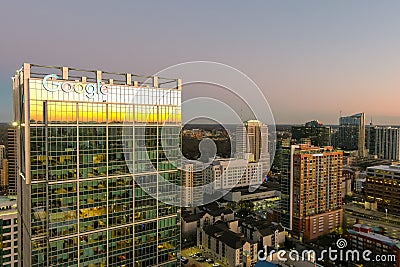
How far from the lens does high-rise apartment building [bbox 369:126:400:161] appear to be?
1916 centimetres

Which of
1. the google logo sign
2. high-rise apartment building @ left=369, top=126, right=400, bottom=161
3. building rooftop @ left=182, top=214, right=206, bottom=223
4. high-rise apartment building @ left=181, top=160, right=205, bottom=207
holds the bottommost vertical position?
building rooftop @ left=182, top=214, right=206, bottom=223

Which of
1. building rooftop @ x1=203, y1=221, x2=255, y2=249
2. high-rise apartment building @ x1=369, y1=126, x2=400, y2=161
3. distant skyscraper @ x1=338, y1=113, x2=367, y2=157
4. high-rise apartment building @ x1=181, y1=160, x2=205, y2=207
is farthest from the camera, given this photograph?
distant skyscraper @ x1=338, y1=113, x2=367, y2=157

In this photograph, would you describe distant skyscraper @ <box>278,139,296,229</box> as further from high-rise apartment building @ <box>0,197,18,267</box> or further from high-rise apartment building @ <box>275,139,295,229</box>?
high-rise apartment building @ <box>0,197,18,267</box>

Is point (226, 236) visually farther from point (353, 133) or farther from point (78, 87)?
point (353, 133)

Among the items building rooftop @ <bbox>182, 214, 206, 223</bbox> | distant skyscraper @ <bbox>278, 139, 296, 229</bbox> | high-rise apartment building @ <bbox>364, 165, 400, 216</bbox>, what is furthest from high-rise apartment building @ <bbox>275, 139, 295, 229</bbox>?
high-rise apartment building @ <bbox>364, 165, 400, 216</bbox>

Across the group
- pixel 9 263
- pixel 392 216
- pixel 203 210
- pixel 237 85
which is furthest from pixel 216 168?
pixel 237 85

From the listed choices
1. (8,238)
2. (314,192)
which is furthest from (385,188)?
(8,238)

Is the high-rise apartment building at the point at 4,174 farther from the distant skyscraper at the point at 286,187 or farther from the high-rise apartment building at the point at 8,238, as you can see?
the distant skyscraper at the point at 286,187

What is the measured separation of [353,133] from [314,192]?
1622cm

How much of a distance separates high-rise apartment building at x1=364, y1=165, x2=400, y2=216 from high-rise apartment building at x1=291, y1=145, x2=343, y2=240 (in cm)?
282

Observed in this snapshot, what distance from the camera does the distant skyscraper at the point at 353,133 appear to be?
2200cm

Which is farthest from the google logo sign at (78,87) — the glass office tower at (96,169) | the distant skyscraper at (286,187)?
the distant skyscraper at (286,187)

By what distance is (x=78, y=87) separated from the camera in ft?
11.9

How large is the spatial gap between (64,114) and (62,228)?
4.15 feet
